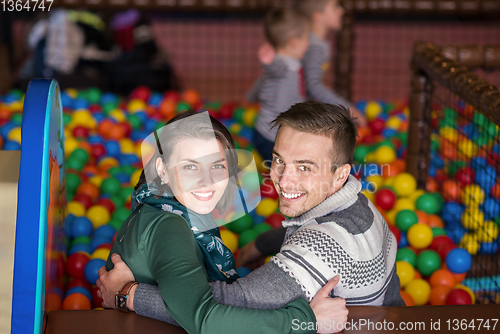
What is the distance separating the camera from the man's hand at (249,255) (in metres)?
1.75

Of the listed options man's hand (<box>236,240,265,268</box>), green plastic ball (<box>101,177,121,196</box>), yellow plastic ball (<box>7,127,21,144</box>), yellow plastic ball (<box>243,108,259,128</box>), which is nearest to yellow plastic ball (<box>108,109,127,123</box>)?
yellow plastic ball (<box>7,127,21,144</box>)

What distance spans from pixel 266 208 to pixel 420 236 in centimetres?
64

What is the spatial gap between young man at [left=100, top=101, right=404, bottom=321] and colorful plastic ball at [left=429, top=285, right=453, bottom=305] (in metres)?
0.59

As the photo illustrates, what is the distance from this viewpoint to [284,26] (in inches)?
106

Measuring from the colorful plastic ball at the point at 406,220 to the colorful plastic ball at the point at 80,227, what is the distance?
124 cm

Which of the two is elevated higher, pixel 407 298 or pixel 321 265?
pixel 321 265

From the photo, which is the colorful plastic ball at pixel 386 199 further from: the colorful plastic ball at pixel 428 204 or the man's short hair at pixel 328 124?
the man's short hair at pixel 328 124

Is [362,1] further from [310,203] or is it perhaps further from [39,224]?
[39,224]

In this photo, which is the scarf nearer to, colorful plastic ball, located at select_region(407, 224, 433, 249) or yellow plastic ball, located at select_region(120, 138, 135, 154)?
colorful plastic ball, located at select_region(407, 224, 433, 249)

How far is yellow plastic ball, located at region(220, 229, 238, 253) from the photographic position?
6.68 ft

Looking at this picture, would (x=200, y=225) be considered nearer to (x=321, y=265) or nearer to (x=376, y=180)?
(x=321, y=265)

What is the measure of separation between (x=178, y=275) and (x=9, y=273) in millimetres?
386

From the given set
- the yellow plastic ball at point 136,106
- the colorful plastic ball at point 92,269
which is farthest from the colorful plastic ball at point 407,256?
the yellow plastic ball at point 136,106

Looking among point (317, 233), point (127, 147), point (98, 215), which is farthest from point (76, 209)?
point (317, 233)
